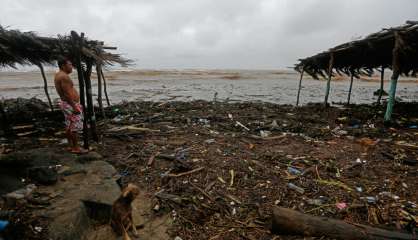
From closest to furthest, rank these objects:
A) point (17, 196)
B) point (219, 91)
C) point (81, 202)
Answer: point (17, 196) → point (81, 202) → point (219, 91)

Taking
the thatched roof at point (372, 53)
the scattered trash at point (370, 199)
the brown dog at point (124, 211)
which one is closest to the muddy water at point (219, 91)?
the thatched roof at point (372, 53)

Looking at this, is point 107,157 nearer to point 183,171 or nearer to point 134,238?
point 183,171

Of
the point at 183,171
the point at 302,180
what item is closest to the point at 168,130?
the point at 183,171

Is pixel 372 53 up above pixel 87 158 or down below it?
above

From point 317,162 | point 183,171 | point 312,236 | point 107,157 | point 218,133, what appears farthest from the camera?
point 218,133

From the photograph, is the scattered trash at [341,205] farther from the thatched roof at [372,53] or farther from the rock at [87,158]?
the thatched roof at [372,53]

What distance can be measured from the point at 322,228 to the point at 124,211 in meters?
2.51

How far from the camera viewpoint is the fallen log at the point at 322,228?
3.31m

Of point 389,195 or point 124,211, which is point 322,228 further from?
point 124,211

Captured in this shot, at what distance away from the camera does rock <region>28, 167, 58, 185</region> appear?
4.26 meters

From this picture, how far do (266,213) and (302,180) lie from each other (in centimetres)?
116

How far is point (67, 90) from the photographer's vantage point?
5656mm

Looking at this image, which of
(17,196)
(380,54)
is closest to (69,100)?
(17,196)

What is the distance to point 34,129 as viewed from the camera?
872 centimetres
